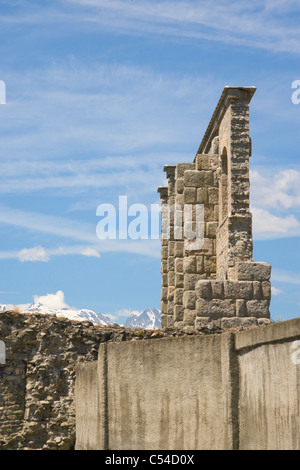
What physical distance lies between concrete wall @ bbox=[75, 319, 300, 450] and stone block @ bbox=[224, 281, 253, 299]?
19.7 feet

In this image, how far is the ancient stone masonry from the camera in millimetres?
15055

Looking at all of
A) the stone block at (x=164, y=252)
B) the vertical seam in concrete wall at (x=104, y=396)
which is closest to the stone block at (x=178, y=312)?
the stone block at (x=164, y=252)

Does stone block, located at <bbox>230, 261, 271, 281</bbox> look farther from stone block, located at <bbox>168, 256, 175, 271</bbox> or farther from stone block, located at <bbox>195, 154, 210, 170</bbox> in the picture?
stone block, located at <bbox>168, 256, 175, 271</bbox>

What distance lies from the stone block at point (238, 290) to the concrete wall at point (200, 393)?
19.7 feet

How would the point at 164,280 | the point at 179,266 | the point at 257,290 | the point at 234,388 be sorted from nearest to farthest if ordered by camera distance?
the point at 234,388, the point at 257,290, the point at 179,266, the point at 164,280

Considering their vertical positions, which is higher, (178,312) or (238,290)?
(178,312)

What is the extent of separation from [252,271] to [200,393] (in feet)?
26.6

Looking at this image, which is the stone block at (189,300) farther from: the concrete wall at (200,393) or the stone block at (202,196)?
the concrete wall at (200,393)

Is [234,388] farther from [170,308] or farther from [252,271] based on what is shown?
[170,308]

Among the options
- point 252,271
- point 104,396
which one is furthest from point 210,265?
point 104,396

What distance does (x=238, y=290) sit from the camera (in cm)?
1505

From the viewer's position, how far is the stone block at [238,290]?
1502 centimetres

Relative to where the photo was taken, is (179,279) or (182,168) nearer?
(182,168)

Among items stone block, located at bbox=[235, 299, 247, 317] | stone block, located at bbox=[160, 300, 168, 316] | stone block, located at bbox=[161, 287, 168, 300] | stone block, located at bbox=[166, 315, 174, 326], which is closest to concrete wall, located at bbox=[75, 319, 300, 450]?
stone block, located at bbox=[235, 299, 247, 317]
